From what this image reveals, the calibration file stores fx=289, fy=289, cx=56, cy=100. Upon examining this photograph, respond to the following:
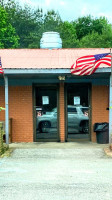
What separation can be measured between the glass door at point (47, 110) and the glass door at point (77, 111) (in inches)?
20.4

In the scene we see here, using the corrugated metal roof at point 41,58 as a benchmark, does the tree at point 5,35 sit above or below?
above

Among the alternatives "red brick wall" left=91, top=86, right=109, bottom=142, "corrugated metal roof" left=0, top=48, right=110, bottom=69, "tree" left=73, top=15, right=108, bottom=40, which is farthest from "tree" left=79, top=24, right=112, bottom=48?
"red brick wall" left=91, top=86, right=109, bottom=142

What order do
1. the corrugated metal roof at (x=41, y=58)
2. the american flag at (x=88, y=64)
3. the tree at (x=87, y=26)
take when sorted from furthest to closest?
1. the tree at (x=87, y=26)
2. the corrugated metal roof at (x=41, y=58)
3. the american flag at (x=88, y=64)

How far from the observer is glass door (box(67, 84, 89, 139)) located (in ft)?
34.9

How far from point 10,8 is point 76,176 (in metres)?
45.0

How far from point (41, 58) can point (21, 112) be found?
7.47ft

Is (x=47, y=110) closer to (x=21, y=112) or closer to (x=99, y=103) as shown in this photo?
(x=21, y=112)

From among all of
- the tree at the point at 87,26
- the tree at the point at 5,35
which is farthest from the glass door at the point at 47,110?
the tree at the point at 87,26

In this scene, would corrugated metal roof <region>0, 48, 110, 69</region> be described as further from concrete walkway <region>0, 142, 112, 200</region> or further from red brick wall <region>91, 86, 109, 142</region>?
concrete walkway <region>0, 142, 112, 200</region>

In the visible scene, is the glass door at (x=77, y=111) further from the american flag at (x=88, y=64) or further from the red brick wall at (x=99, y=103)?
the american flag at (x=88, y=64)

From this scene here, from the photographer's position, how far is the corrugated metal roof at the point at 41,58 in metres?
9.88

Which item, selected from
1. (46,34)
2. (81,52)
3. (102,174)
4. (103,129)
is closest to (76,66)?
(103,129)

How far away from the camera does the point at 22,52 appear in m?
12.6

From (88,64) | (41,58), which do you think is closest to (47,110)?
(41,58)
